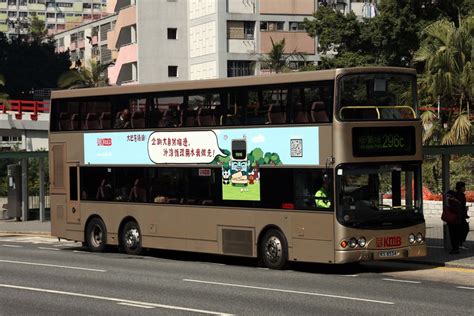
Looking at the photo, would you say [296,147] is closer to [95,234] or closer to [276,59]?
[95,234]

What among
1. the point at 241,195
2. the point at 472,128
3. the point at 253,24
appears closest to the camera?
the point at 241,195

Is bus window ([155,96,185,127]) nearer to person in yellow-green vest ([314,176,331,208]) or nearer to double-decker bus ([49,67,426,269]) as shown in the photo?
double-decker bus ([49,67,426,269])

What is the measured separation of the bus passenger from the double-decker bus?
0.13 feet

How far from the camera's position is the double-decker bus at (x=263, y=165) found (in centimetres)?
1984

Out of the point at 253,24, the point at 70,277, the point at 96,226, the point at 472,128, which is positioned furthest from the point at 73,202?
the point at 253,24

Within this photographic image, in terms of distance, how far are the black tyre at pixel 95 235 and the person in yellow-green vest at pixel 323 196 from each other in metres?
7.83

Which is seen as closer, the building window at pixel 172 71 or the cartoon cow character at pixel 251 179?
the cartoon cow character at pixel 251 179

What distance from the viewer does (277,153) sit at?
20.9m

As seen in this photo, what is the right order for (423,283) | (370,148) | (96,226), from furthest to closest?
1. (96,226)
2. (370,148)
3. (423,283)

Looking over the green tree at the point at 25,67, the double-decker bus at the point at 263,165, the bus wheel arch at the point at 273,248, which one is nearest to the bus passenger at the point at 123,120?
the double-decker bus at the point at 263,165

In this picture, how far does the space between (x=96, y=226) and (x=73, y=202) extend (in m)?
1.08

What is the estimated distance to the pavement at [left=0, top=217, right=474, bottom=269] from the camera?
21484mm

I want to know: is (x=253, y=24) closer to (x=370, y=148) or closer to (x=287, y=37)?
(x=287, y=37)

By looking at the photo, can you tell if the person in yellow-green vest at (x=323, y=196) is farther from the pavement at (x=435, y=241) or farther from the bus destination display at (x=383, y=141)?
the pavement at (x=435, y=241)
